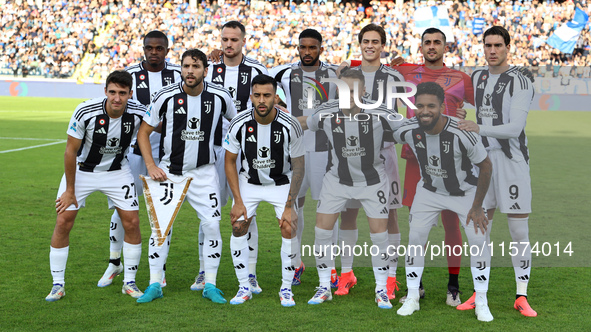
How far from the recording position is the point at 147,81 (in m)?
5.49

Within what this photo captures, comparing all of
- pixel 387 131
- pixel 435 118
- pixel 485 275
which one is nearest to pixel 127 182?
pixel 387 131

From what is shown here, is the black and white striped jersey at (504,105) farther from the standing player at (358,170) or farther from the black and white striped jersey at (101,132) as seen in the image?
the black and white striped jersey at (101,132)

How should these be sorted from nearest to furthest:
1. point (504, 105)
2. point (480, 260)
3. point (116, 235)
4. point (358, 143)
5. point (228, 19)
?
point (480, 260)
point (504, 105)
point (358, 143)
point (116, 235)
point (228, 19)

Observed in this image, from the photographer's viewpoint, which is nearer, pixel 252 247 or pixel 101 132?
pixel 101 132

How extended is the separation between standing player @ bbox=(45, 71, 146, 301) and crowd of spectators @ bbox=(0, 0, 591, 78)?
21.4 metres

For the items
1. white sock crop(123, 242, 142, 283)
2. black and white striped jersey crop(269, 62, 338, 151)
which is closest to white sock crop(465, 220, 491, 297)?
black and white striped jersey crop(269, 62, 338, 151)

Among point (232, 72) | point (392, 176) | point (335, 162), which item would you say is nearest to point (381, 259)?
point (392, 176)

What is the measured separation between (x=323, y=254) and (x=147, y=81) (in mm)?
2212

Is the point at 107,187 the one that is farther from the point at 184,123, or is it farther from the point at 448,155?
the point at 448,155

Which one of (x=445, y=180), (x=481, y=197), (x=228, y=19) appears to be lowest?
(x=481, y=197)

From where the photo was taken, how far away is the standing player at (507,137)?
4469 mm

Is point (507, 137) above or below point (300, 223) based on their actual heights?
above

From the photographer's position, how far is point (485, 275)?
444 cm

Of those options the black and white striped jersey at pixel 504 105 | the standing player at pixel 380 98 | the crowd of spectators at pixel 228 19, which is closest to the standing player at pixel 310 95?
the standing player at pixel 380 98
